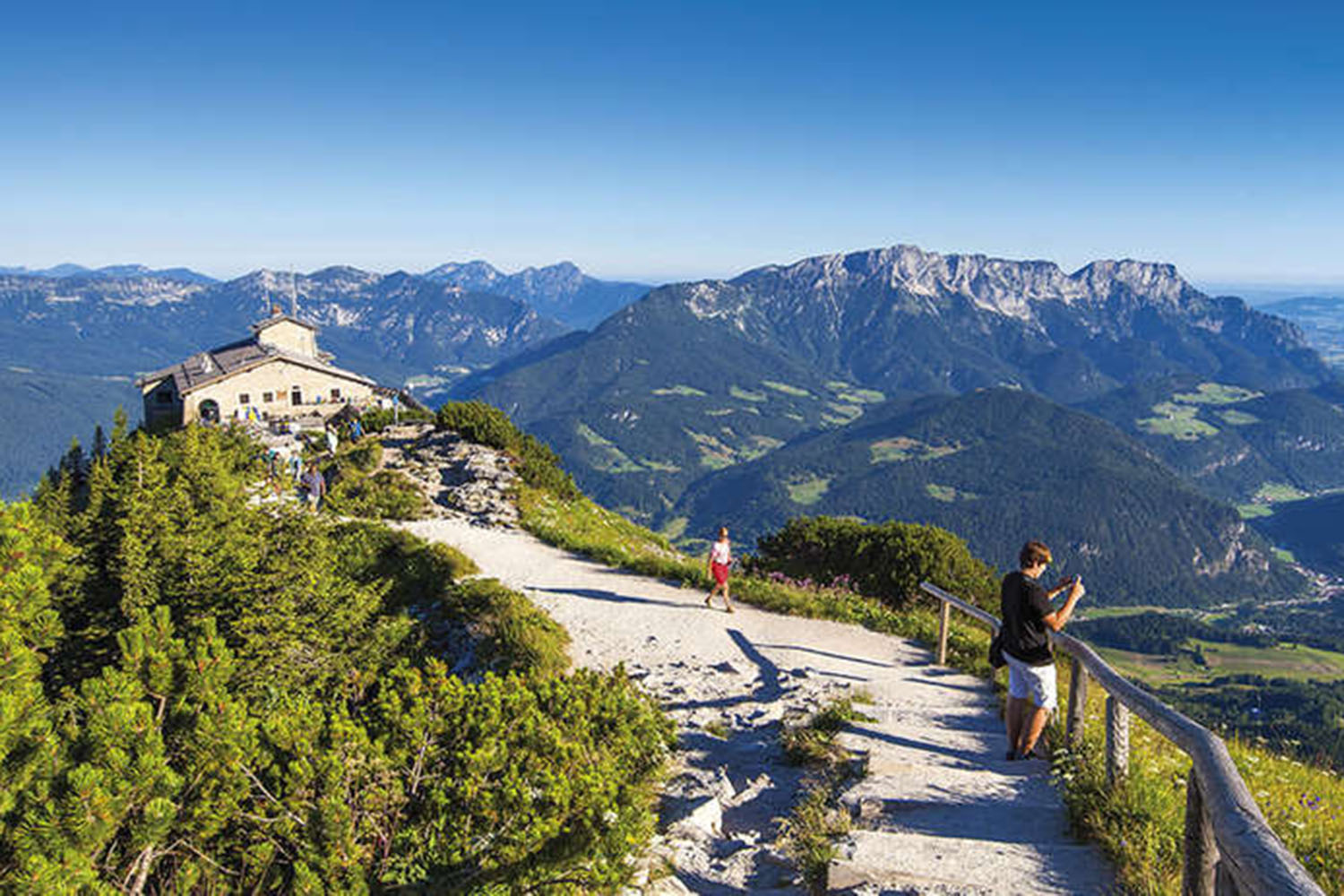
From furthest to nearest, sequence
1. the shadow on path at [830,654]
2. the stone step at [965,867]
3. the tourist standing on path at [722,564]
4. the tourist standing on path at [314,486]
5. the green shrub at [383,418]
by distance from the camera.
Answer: the green shrub at [383,418], the tourist standing on path at [314,486], the tourist standing on path at [722,564], the shadow on path at [830,654], the stone step at [965,867]

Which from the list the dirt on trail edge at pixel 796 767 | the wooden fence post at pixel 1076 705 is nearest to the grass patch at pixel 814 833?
the dirt on trail edge at pixel 796 767

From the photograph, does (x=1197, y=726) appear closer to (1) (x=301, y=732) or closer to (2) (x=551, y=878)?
(2) (x=551, y=878)

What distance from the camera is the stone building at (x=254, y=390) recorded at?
54.4 metres

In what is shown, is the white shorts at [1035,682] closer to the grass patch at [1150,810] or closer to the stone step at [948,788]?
the grass patch at [1150,810]

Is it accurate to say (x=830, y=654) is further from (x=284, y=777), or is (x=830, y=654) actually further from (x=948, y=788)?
(x=284, y=777)

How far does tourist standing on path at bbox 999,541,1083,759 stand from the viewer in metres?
8.34

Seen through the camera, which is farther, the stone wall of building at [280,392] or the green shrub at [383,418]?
the stone wall of building at [280,392]

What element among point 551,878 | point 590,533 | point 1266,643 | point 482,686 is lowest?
point 1266,643

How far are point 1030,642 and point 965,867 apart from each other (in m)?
3.46

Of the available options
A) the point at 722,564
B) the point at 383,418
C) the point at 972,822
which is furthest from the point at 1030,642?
the point at 383,418

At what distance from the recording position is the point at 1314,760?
9.88 metres

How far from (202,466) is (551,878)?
37.0ft

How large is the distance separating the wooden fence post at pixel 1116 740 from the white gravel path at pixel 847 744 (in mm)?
652

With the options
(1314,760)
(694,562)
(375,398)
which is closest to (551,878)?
(1314,760)
